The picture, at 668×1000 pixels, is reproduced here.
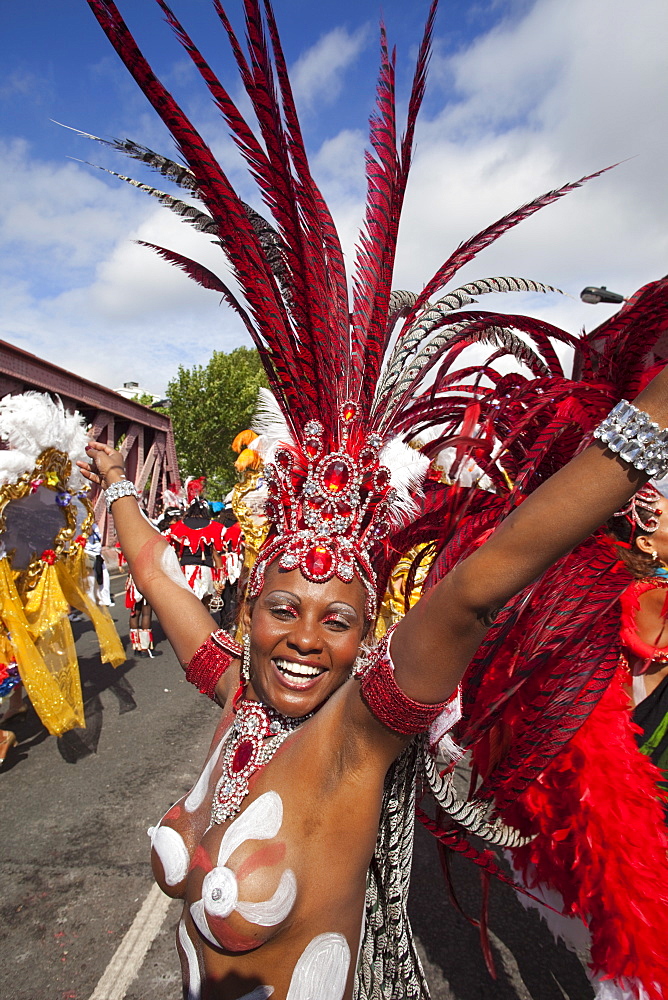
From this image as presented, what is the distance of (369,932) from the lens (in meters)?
1.59

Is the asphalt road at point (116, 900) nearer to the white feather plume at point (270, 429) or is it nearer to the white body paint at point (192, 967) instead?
the white body paint at point (192, 967)

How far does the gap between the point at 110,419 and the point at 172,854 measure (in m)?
18.3

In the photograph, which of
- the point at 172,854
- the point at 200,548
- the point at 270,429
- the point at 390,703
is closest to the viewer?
the point at 390,703

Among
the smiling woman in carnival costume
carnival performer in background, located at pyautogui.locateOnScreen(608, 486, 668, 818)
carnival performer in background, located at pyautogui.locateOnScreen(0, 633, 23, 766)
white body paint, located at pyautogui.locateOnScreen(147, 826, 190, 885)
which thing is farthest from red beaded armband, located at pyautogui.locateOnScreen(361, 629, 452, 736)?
carnival performer in background, located at pyautogui.locateOnScreen(0, 633, 23, 766)

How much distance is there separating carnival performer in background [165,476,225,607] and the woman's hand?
5788 mm

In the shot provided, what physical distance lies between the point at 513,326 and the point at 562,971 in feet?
9.47

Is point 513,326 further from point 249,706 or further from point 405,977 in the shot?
point 405,977

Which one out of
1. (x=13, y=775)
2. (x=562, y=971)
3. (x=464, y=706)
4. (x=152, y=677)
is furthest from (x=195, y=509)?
(x=464, y=706)

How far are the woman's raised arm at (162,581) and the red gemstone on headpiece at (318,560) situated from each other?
0.53 meters

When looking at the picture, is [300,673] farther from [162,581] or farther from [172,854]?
[162,581]

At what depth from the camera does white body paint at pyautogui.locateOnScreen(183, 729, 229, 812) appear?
5.15 feet

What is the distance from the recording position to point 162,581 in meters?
2.06

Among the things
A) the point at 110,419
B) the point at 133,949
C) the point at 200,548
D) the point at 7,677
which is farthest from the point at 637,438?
the point at 110,419

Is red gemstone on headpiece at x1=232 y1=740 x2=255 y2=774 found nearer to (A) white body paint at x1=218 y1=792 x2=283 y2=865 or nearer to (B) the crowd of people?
(B) the crowd of people
